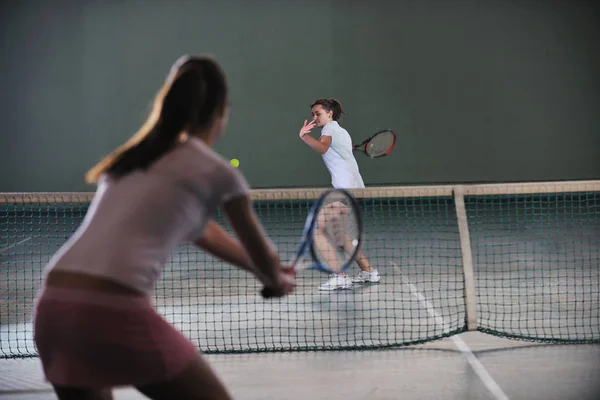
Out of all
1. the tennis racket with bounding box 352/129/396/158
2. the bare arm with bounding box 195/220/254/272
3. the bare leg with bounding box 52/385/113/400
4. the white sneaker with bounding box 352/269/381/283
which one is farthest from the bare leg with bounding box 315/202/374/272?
the bare leg with bounding box 52/385/113/400

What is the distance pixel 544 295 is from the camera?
643cm

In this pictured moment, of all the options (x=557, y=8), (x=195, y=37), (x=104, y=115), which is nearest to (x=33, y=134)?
(x=104, y=115)

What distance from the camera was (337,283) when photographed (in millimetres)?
6699

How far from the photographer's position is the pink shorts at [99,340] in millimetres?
1798

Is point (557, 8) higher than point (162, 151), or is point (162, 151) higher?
point (557, 8)

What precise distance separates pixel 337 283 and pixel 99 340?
16.4ft

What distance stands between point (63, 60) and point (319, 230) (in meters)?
10.6

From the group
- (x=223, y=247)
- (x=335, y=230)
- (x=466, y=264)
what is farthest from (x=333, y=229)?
(x=223, y=247)

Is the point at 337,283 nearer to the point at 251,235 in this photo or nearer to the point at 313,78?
the point at 251,235

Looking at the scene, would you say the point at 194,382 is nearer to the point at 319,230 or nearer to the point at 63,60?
the point at 319,230

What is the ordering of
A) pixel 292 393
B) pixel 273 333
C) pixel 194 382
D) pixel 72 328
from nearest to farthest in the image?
1. pixel 72 328
2. pixel 194 382
3. pixel 292 393
4. pixel 273 333

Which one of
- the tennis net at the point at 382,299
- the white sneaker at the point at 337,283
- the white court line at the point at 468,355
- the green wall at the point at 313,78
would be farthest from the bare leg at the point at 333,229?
the green wall at the point at 313,78

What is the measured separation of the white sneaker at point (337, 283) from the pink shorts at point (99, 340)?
4.84 metres

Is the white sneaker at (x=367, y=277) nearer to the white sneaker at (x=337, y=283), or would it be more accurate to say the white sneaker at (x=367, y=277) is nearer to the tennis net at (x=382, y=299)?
the tennis net at (x=382, y=299)
